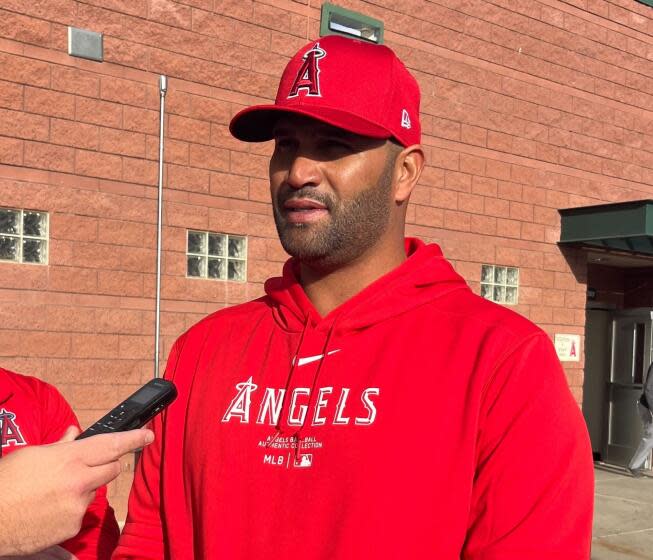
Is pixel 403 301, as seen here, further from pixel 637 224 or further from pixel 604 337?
pixel 604 337

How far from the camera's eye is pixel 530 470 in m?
1.62

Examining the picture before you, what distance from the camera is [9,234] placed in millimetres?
6453

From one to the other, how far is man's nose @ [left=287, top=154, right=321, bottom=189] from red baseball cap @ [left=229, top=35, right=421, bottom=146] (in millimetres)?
132

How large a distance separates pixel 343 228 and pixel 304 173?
6.6 inches

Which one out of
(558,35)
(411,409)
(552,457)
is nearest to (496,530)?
(552,457)

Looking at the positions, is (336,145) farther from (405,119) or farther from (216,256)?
(216,256)

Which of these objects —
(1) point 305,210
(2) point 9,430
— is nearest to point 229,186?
(2) point 9,430

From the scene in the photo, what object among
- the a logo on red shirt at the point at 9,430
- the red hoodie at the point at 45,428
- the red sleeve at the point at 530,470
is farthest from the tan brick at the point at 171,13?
the red sleeve at the point at 530,470

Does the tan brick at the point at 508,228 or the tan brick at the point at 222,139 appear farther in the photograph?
the tan brick at the point at 508,228

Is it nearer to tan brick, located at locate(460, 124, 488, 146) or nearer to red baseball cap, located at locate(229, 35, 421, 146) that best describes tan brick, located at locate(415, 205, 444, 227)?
tan brick, located at locate(460, 124, 488, 146)

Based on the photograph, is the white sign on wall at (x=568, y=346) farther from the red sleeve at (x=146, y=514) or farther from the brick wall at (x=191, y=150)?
the red sleeve at (x=146, y=514)

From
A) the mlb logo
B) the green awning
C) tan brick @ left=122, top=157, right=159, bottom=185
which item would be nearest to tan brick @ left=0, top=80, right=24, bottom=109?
tan brick @ left=122, top=157, right=159, bottom=185

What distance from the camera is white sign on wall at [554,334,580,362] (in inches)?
423

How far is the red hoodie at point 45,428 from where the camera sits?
2.49m
